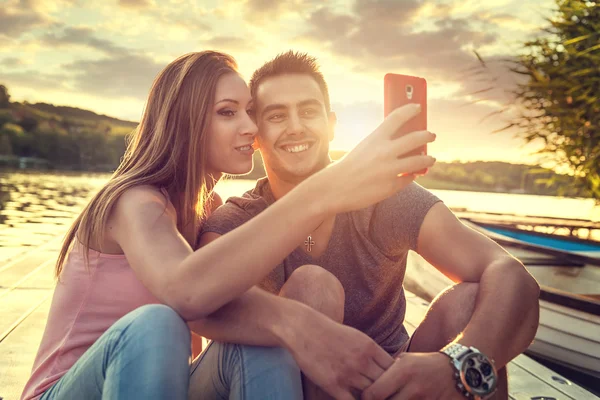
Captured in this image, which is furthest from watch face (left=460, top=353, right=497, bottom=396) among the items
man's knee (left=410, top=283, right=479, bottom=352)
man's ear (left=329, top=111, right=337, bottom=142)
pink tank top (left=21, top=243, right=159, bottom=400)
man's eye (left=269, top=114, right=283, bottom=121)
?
man's ear (left=329, top=111, right=337, bottom=142)

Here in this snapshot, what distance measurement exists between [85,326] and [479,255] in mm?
1707

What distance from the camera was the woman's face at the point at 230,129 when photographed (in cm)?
242

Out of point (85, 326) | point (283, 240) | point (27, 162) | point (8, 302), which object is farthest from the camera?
point (27, 162)

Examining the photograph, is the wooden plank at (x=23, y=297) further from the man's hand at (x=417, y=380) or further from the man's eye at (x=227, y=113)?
the man's hand at (x=417, y=380)

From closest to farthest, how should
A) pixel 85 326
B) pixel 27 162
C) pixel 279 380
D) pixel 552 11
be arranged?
pixel 279 380, pixel 85 326, pixel 552 11, pixel 27 162

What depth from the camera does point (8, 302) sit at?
14.8ft

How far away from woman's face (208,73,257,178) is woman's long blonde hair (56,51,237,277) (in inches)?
1.9

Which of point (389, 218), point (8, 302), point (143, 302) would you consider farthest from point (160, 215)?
point (8, 302)

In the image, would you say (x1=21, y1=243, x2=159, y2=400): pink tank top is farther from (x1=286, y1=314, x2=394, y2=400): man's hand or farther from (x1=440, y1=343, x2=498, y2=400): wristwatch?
(x1=440, y1=343, x2=498, y2=400): wristwatch

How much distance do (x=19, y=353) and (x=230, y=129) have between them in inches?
90.4

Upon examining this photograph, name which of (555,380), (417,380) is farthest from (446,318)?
(555,380)

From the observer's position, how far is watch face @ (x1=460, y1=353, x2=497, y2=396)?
173 centimetres

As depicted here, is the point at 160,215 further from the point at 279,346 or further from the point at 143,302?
the point at 279,346

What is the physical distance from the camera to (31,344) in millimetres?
3494
